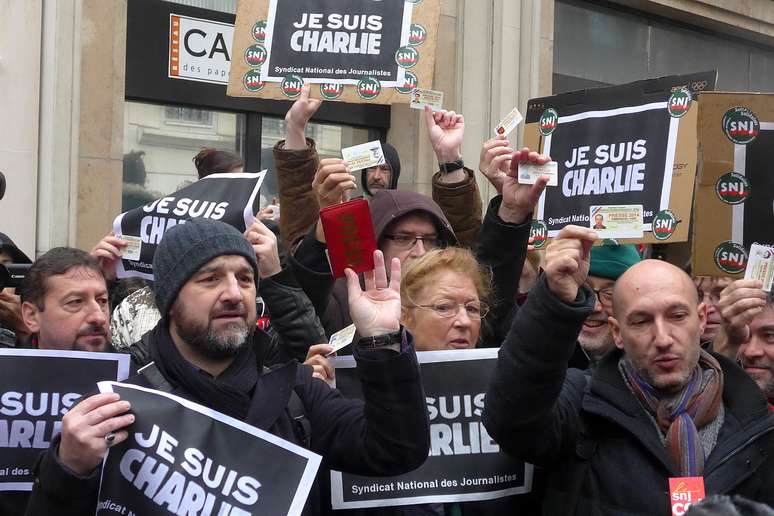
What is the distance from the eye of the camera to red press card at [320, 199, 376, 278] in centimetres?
371

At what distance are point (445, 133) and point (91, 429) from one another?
101 inches

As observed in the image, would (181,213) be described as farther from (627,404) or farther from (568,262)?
(627,404)

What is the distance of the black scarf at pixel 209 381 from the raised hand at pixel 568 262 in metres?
0.90

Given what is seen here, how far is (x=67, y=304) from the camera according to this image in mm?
4227

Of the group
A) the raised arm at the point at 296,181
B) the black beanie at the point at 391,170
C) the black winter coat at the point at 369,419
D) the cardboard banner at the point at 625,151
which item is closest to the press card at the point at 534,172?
the cardboard banner at the point at 625,151

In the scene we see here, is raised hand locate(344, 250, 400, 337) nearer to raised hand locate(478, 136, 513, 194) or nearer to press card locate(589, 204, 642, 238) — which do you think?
raised hand locate(478, 136, 513, 194)

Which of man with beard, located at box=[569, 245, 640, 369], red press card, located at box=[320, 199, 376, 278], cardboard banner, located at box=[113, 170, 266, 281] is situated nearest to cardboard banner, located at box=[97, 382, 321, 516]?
red press card, located at box=[320, 199, 376, 278]

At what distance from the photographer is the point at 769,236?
15.4 feet

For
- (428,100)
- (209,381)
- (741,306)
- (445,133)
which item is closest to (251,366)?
(209,381)

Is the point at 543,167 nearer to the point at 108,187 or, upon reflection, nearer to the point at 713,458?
the point at 713,458

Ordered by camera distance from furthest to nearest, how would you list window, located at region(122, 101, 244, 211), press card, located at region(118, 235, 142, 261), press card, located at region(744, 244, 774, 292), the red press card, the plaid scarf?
window, located at region(122, 101, 244, 211) < press card, located at region(118, 235, 142, 261) < press card, located at region(744, 244, 774, 292) < the red press card < the plaid scarf

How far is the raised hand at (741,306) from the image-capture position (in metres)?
4.10

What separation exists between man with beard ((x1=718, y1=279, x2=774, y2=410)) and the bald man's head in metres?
0.44

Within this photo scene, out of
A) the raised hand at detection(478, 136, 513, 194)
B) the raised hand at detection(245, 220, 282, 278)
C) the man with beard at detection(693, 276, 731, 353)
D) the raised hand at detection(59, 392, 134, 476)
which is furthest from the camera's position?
the man with beard at detection(693, 276, 731, 353)
